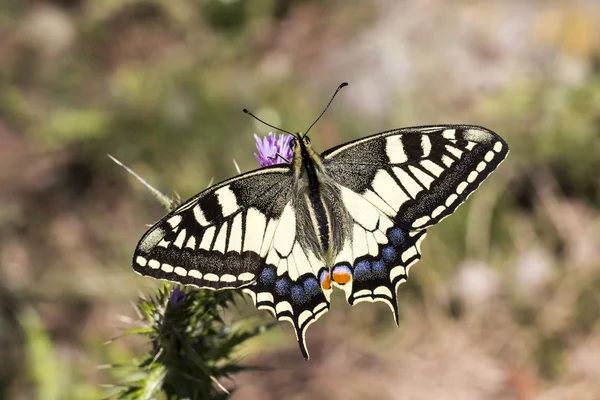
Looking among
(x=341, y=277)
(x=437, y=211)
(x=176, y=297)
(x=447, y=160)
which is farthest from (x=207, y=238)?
(x=447, y=160)

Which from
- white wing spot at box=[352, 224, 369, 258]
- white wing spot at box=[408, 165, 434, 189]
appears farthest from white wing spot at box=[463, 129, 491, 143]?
white wing spot at box=[352, 224, 369, 258]

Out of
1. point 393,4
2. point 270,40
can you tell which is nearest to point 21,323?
point 270,40

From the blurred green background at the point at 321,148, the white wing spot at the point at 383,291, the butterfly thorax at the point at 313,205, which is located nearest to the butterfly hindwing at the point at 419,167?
the butterfly thorax at the point at 313,205

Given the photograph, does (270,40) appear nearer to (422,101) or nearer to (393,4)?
(393,4)

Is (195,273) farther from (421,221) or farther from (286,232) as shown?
(421,221)

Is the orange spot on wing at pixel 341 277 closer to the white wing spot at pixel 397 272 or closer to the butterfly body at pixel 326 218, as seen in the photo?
the butterfly body at pixel 326 218

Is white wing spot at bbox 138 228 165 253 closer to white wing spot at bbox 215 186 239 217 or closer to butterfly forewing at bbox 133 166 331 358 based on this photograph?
butterfly forewing at bbox 133 166 331 358
